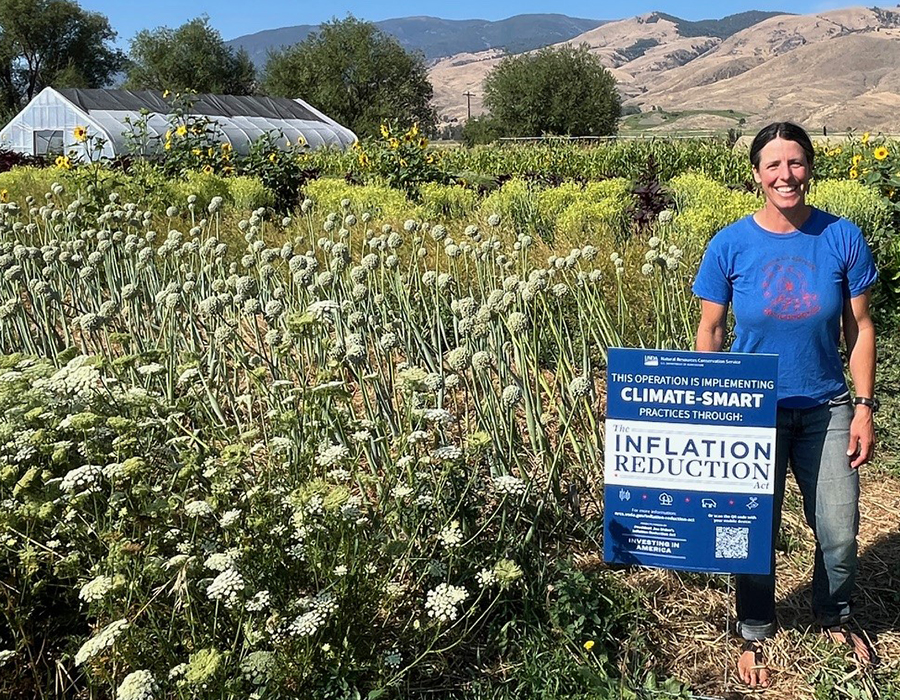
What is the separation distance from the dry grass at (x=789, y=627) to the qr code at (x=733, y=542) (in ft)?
0.70

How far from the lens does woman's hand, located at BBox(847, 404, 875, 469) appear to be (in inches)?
92.0

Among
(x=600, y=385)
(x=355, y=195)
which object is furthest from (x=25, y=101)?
(x=600, y=385)

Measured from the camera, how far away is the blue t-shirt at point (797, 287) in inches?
90.6

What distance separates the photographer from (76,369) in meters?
2.34

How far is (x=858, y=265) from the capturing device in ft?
7.55

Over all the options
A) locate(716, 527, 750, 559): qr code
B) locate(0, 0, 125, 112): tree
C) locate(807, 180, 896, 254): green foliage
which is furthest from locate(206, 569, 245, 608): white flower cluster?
locate(0, 0, 125, 112): tree

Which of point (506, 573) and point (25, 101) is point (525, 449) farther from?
point (25, 101)

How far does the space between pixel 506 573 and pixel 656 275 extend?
2367 millimetres

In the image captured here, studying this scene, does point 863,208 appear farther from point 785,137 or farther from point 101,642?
point 101,642

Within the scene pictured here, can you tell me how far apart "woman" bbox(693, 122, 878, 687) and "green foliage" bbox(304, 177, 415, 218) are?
4113 millimetres

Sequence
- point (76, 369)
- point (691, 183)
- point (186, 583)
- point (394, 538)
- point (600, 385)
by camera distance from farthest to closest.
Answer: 1. point (691, 183)
2. point (600, 385)
3. point (394, 538)
4. point (76, 369)
5. point (186, 583)

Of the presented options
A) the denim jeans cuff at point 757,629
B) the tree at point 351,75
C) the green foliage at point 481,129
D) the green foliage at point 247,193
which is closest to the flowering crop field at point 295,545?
the denim jeans cuff at point 757,629

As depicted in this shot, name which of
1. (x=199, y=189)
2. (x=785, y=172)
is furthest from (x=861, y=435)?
(x=199, y=189)

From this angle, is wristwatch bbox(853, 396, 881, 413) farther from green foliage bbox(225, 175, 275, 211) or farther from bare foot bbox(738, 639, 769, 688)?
green foliage bbox(225, 175, 275, 211)
